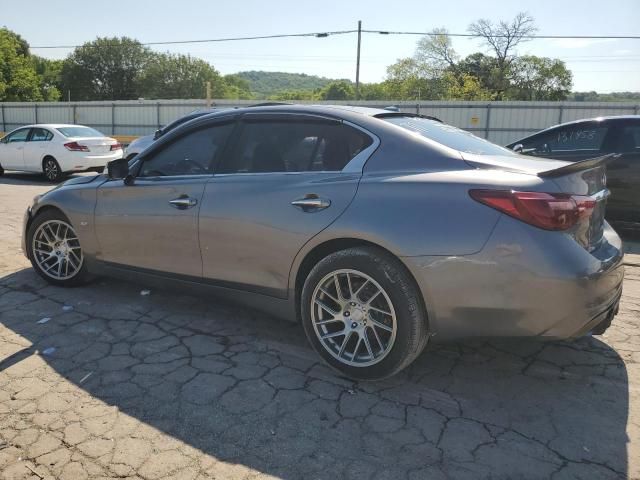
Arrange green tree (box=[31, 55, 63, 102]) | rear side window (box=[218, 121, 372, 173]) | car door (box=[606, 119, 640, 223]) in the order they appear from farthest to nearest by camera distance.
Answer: green tree (box=[31, 55, 63, 102]), car door (box=[606, 119, 640, 223]), rear side window (box=[218, 121, 372, 173])

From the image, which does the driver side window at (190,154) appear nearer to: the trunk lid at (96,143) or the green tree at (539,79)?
the trunk lid at (96,143)

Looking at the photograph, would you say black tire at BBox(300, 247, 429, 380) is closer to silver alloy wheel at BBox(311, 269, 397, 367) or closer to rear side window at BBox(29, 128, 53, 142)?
silver alloy wheel at BBox(311, 269, 397, 367)

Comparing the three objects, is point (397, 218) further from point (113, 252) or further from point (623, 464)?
point (113, 252)

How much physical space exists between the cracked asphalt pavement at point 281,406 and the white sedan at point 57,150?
34.9ft

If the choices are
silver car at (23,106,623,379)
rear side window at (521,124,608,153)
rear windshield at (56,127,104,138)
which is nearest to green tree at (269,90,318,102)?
rear windshield at (56,127,104,138)

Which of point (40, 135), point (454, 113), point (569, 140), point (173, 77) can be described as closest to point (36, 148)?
point (40, 135)

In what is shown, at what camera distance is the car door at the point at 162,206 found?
377cm

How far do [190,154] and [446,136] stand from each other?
185 cm

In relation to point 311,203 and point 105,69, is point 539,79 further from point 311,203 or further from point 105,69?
point 311,203

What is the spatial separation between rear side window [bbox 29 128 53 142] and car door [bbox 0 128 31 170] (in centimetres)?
25

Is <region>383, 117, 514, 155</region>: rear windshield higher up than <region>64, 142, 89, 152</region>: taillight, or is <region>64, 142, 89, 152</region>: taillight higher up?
<region>383, 117, 514, 155</region>: rear windshield

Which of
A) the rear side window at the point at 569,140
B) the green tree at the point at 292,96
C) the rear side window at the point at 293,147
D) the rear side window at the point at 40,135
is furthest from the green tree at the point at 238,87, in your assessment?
the rear side window at the point at 293,147

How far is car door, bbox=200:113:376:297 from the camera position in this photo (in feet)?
10.4

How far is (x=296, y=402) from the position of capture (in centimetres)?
289
